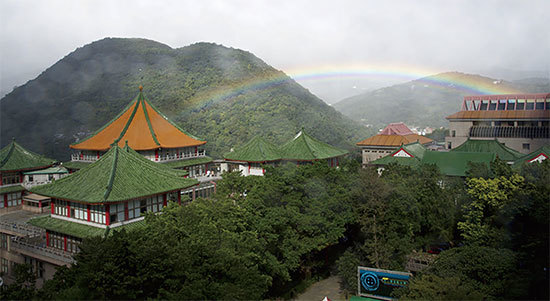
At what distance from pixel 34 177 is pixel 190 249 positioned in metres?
21.9

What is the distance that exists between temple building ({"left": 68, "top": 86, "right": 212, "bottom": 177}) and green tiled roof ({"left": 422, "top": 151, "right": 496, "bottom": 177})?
1863 centimetres

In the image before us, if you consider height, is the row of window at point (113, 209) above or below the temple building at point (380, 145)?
below

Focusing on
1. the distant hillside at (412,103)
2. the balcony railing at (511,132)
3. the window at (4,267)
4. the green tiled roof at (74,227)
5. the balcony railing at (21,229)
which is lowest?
the window at (4,267)

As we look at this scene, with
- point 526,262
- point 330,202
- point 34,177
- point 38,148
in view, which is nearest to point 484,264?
point 526,262

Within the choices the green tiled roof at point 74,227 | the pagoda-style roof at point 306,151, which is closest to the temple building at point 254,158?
the pagoda-style roof at point 306,151

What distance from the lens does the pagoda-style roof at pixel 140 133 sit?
98.0 ft

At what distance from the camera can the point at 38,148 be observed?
6481 centimetres

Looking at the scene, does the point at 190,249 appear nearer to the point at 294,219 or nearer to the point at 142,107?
the point at 294,219

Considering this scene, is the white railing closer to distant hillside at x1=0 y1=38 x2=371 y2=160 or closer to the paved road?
the paved road

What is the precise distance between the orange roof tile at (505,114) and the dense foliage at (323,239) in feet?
65.1

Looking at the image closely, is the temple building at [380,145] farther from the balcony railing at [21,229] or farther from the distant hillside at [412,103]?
the distant hillside at [412,103]

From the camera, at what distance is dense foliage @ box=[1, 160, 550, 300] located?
1229 centimetres

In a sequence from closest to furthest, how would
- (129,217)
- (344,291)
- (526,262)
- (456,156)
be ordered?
(526,262) < (129,217) < (344,291) < (456,156)

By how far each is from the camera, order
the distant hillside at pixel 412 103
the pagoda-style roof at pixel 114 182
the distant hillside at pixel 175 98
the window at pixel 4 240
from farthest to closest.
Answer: the distant hillside at pixel 412 103 < the distant hillside at pixel 175 98 < the window at pixel 4 240 < the pagoda-style roof at pixel 114 182
